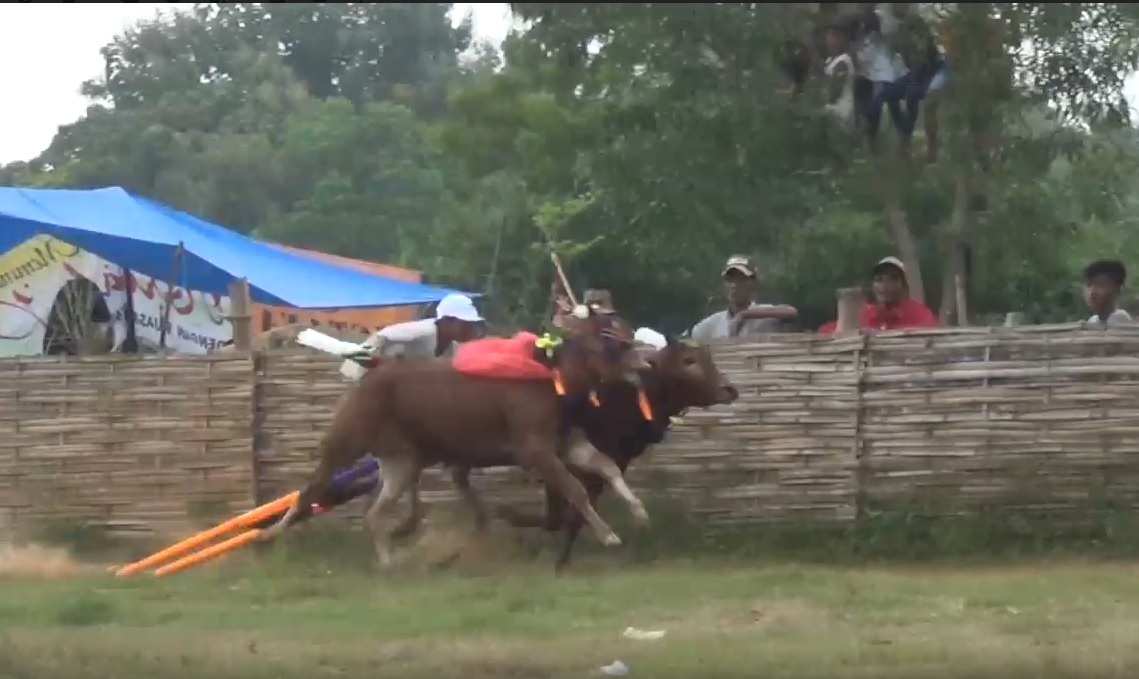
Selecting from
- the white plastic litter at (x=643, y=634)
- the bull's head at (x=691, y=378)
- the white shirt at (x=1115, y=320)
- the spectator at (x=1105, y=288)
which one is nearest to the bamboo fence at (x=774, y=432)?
the white shirt at (x=1115, y=320)

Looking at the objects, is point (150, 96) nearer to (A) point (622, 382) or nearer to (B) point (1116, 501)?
(A) point (622, 382)

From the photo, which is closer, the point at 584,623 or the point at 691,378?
the point at 584,623

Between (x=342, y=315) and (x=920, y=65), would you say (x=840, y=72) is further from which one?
(x=342, y=315)

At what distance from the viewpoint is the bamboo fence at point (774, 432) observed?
10.3 meters

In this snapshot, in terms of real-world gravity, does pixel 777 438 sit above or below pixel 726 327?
below

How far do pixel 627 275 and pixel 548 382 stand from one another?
6789 mm

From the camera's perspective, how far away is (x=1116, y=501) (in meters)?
10.3

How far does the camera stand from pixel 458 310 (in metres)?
10.9

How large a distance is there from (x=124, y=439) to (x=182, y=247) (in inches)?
127

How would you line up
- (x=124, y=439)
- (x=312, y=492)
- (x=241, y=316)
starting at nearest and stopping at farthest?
(x=312, y=492)
(x=124, y=439)
(x=241, y=316)

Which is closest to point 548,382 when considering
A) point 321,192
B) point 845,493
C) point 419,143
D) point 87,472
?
point 845,493

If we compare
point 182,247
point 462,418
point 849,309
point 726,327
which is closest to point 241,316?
point 462,418

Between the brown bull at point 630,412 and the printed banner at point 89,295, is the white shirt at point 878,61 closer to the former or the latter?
the brown bull at point 630,412

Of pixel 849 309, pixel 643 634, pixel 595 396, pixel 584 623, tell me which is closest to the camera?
pixel 643 634
